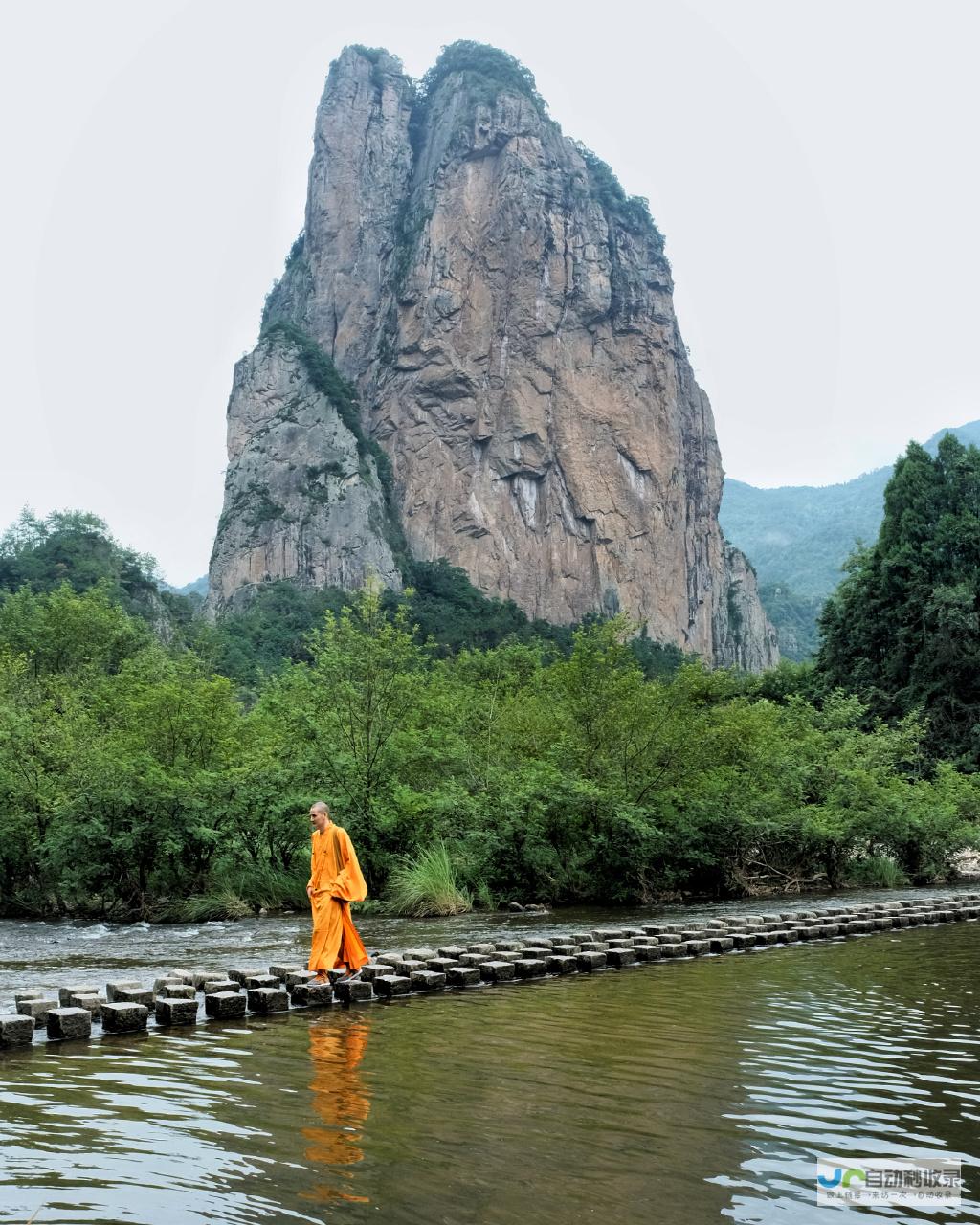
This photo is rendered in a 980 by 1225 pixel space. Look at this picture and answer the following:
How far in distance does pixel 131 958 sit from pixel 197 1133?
9.27 meters

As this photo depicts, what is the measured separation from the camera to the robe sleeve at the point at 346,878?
1117cm

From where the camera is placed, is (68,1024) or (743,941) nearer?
(68,1024)

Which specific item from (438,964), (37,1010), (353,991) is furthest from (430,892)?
(37,1010)

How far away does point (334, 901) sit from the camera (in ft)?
36.4

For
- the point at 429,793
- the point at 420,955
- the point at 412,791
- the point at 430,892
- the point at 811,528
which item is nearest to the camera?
the point at 420,955

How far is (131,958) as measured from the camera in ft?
46.6

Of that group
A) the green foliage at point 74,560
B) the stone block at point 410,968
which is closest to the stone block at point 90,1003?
the stone block at point 410,968

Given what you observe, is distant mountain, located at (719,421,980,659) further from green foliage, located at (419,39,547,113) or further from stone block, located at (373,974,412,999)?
stone block, located at (373,974,412,999)

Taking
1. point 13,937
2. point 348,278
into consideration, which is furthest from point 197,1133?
point 348,278

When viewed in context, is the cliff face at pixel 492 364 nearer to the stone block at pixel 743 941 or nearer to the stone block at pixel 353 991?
the stone block at pixel 743 941

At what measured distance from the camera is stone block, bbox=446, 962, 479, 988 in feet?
35.4

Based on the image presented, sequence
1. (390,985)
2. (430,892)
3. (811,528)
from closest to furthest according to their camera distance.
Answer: (390,985)
(430,892)
(811,528)

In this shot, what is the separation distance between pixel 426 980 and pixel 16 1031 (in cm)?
375

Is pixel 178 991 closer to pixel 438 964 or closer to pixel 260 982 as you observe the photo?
pixel 260 982
